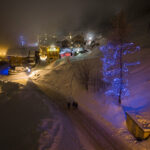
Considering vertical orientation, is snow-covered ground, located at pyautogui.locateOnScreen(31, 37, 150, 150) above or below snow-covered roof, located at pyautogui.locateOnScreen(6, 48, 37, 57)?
below

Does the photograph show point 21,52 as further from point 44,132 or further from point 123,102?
point 123,102

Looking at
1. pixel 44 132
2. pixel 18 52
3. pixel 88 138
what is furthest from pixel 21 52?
pixel 88 138

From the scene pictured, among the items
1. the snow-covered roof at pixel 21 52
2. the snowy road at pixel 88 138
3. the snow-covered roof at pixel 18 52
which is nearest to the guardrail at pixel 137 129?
the snowy road at pixel 88 138

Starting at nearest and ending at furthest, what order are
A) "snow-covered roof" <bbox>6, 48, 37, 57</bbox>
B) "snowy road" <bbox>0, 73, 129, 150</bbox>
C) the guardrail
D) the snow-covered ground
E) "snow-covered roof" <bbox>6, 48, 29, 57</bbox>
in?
"snowy road" <bbox>0, 73, 129, 150</bbox>, the guardrail, the snow-covered ground, "snow-covered roof" <bbox>6, 48, 37, 57</bbox>, "snow-covered roof" <bbox>6, 48, 29, 57</bbox>

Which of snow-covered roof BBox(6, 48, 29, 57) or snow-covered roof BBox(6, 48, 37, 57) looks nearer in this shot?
snow-covered roof BBox(6, 48, 37, 57)

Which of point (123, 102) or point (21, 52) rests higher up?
point (21, 52)

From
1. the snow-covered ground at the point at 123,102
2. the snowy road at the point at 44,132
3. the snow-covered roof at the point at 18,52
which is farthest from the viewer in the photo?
the snow-covered roof at the point at 18,52

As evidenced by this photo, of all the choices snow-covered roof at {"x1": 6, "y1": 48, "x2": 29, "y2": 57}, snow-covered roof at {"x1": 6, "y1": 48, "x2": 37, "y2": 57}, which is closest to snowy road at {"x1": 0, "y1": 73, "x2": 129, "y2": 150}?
snow-covered roof at {"x1": 6, "y1": 48, "x2": 37, "y2": 57}

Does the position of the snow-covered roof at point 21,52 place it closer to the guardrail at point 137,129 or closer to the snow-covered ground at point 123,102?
the snow-covered ground at point 123,102

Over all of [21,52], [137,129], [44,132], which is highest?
[21,52]

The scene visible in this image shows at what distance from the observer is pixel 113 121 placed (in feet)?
26.1

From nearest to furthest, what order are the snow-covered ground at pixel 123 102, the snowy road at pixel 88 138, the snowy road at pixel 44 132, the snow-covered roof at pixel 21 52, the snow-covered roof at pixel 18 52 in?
the snowy road at pixel 44 132, the snowy road at pixel 88 138, the snow-covered ground at pixel 123 102, the snow-covered roof at pixel 21 52, the snow-covered roof at pixel 18 52

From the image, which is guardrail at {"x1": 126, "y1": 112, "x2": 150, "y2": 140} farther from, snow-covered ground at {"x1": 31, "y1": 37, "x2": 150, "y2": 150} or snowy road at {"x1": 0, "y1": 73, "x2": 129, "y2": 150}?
snowy road at {"x1": 0, "y1": 73, "x2": 129, "y2": 150}

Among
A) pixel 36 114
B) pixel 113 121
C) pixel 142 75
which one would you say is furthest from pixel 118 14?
pixel 36 114
